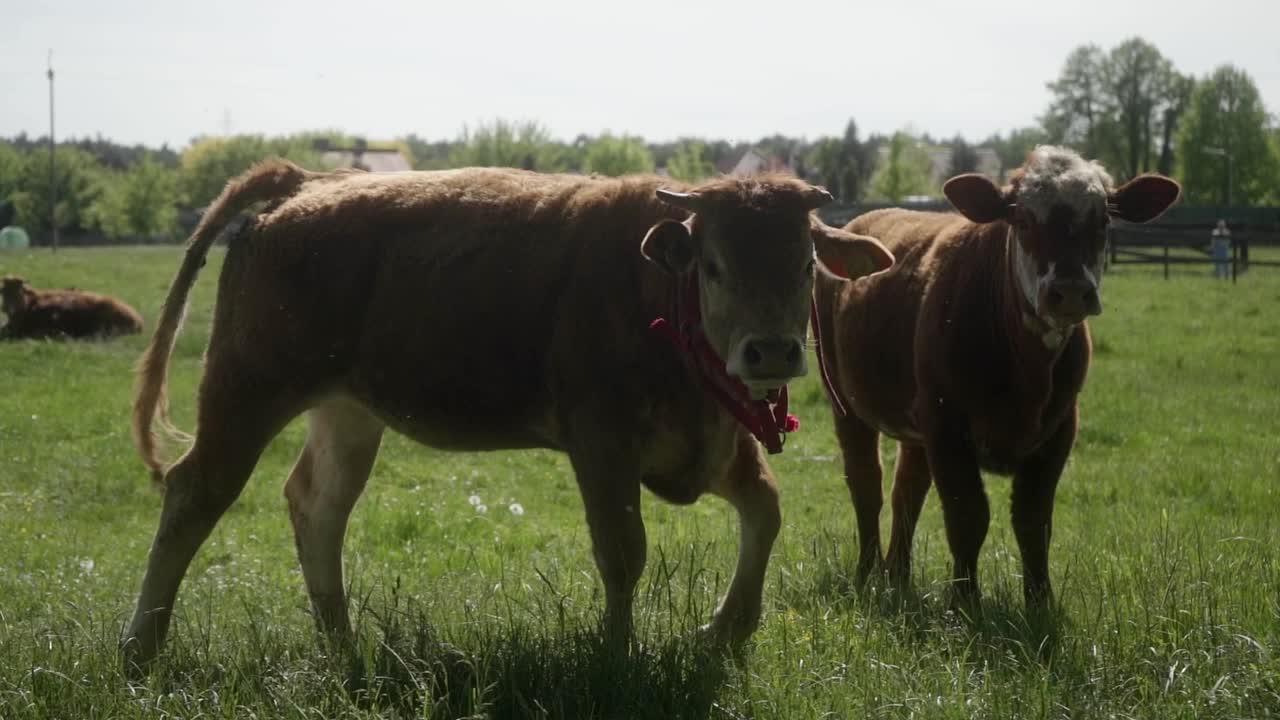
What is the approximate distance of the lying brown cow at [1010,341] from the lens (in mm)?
6004

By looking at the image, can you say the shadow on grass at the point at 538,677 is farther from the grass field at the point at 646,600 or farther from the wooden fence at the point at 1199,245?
the wooden fence at the point at 1199,245

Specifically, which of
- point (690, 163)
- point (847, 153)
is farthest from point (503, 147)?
point (847, 153)

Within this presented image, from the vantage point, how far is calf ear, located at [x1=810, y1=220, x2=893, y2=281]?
561 cm

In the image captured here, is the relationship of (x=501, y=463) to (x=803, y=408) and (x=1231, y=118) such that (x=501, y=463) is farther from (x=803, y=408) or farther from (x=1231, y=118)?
(x=1231, y=118)

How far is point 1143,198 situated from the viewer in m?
6.36

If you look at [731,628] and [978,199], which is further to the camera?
[978,199]

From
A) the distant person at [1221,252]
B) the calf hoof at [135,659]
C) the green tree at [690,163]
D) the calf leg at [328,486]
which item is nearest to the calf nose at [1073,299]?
the calf leg at [328,486]

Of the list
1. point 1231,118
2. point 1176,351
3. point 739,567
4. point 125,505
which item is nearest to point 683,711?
point 739,567

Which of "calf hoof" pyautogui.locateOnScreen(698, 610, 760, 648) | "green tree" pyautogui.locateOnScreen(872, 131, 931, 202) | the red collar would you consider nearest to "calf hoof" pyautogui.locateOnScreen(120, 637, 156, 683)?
"calf hoof" pyautogui.locateOnScreen(698, 610, 760, 648)

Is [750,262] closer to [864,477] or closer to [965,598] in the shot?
[965,598]

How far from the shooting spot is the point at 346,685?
4.86 meters

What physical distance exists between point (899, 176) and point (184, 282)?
81919mm

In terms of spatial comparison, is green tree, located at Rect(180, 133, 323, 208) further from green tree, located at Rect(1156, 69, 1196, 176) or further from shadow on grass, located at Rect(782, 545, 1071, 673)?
shadow on grass, located at Rect(782, 545, 1071, 673)

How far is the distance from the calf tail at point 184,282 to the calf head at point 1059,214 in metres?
3.25
